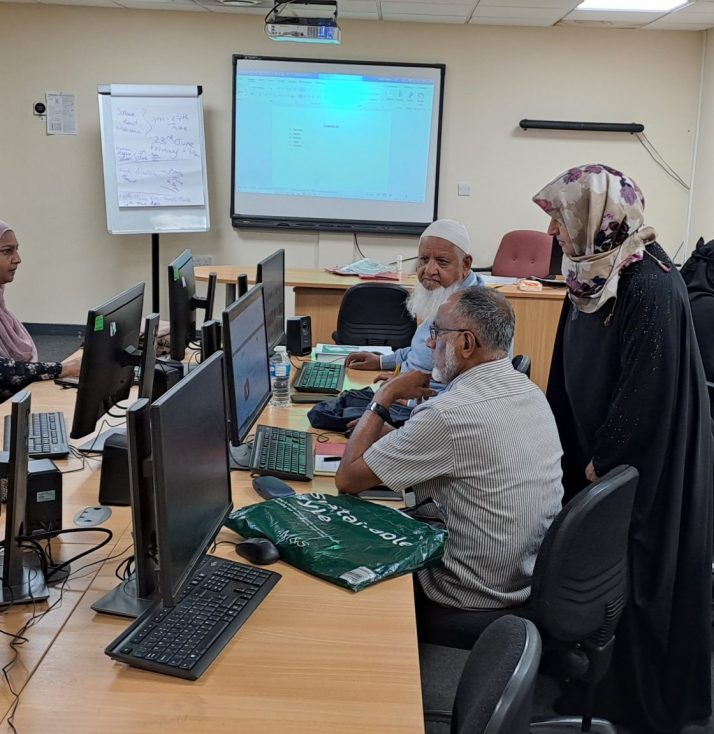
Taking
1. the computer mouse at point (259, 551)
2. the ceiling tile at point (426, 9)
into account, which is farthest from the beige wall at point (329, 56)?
the computer mouse at point (259, 551)

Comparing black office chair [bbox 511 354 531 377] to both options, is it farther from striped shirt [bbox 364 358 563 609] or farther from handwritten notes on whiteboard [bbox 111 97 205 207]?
handwritten notes on whiteboard [bbox 111 97 205 207]

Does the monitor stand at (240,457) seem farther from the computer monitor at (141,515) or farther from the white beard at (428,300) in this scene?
the white beard at (428,300)

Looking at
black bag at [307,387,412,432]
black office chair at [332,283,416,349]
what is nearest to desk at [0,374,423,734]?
black bag at [307,387,412,432]

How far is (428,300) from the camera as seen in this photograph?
11.4 ft

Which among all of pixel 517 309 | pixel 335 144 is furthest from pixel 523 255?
pixel 335 144

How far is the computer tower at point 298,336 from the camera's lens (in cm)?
360

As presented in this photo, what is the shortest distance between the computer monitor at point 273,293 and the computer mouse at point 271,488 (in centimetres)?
→ 100

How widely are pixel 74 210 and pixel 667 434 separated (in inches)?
228

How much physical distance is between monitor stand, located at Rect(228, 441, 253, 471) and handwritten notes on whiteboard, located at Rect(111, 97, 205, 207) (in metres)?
4.44

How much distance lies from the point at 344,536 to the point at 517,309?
3.56 metres

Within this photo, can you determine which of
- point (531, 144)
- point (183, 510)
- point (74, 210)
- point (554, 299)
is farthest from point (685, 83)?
point (183, 510)

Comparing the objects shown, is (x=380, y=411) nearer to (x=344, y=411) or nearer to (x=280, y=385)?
(x=344, y=411)

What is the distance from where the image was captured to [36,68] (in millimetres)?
6457

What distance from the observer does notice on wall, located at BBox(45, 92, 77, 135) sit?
648 cm
